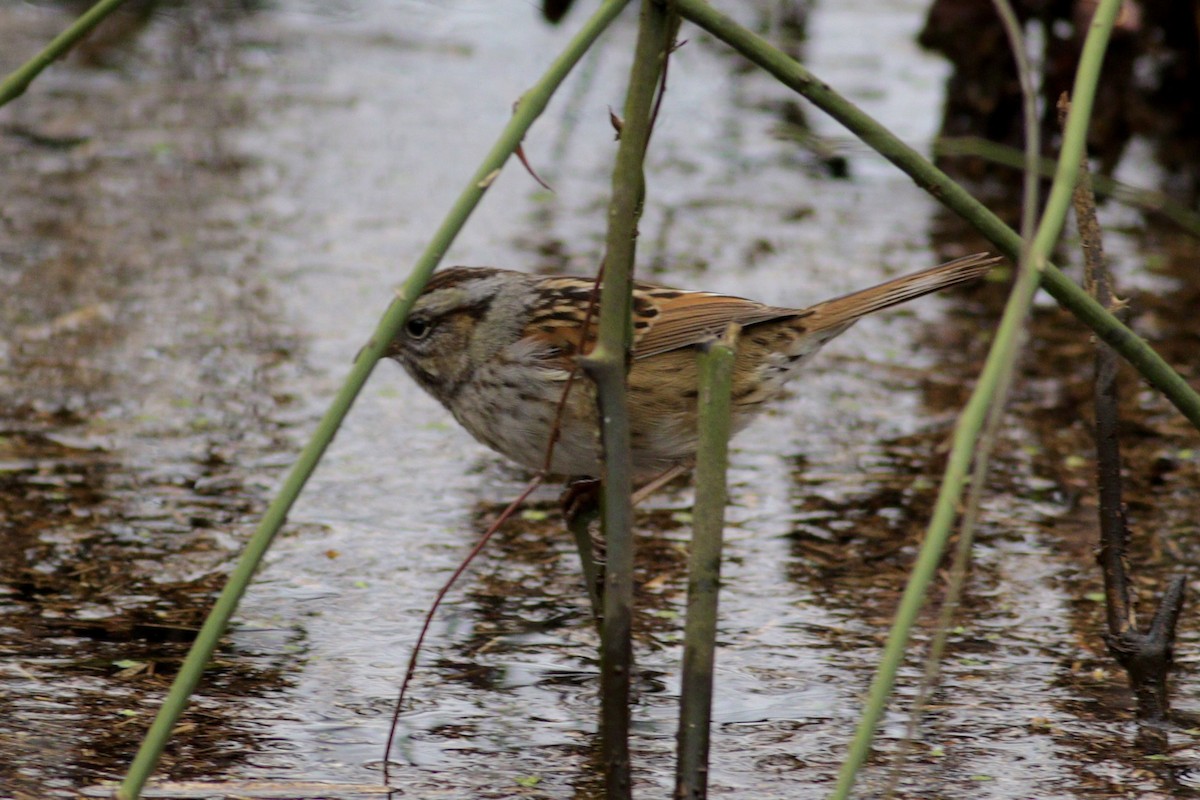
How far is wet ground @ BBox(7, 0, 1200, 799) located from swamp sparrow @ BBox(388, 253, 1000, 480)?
64 cm

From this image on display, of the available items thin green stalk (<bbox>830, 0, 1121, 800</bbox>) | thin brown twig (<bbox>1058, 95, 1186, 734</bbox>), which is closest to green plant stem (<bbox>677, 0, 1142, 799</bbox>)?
thin green stalk (<bbox>830, 0, 1121, 800</bbox>)

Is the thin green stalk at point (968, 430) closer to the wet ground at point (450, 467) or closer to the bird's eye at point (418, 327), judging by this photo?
the wet ground at point (450, 467)

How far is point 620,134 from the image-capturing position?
2951 millimetres

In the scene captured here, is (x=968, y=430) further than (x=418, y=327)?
No

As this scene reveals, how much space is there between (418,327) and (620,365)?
5.10 feet

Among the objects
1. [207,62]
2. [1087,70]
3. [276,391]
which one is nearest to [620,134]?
[1087,70]

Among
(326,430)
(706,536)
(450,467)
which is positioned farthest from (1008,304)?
(450,467)

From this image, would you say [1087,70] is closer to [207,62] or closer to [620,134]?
[620,134]

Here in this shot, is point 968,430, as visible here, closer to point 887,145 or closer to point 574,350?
point 887,145

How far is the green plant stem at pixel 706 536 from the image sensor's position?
117 inches

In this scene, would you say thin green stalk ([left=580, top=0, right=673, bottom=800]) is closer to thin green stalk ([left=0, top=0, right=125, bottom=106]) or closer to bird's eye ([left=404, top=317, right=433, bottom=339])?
thin green stalk ([left=0, top=0, right=125, bottom=106])

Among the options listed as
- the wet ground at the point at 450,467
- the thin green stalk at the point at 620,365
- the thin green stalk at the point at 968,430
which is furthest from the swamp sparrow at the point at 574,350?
the thin green stalk at the point at 968,430

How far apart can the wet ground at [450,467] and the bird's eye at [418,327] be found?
Result: 2.58 ft

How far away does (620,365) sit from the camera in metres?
3.01
